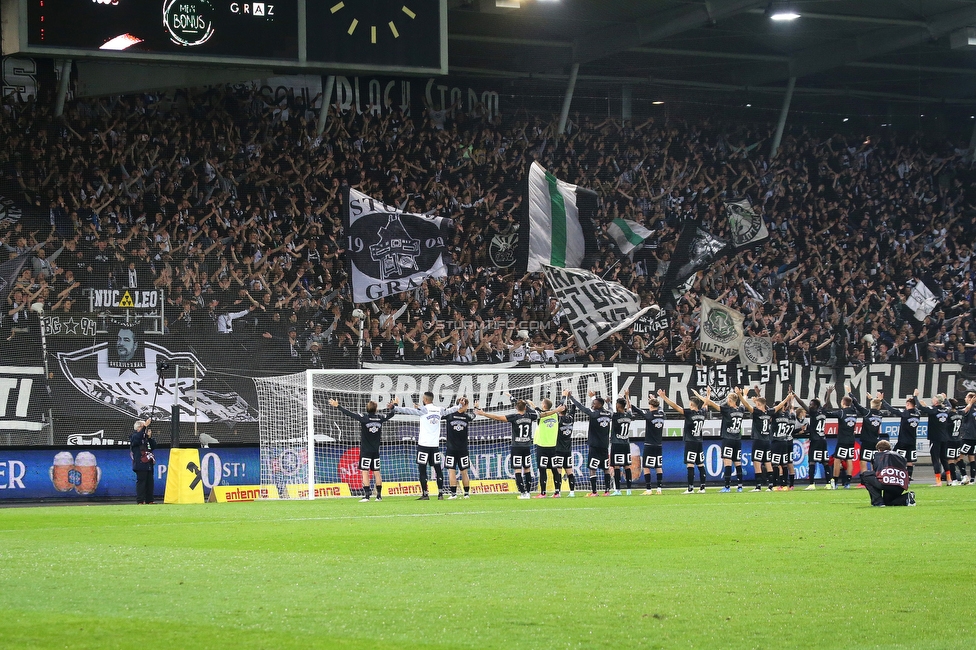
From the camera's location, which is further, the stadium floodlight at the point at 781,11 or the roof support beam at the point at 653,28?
the stadium floodlight at the point at 781,11

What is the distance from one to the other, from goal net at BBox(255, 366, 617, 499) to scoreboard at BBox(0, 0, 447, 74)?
6857 millimetres

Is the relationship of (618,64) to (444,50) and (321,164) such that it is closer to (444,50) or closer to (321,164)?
(321,164)

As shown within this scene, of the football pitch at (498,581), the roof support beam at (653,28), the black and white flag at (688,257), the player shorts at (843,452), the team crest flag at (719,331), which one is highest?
the roof support beam at (653,28)

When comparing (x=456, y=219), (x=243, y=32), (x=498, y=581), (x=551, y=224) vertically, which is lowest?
(x=498, y=581)

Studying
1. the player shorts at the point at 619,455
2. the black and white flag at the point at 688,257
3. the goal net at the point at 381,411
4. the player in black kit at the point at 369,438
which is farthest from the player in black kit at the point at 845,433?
the player in black kit at the point at 369,438

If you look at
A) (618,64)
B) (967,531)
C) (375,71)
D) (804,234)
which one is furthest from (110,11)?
(804,234)

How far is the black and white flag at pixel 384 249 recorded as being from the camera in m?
28.8

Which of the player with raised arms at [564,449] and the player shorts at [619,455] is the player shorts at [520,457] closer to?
the player with raised arms at [564,449]

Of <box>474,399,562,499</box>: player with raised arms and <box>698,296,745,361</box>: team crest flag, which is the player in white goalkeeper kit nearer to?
<box>474,399,562,499</box>: player with raised arms

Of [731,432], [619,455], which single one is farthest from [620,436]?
[731,432]

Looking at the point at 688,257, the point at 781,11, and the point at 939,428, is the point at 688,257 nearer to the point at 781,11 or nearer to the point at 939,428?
the point at 781,11

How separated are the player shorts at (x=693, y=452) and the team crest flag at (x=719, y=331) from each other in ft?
22.5

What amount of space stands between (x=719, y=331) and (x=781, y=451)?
21.7 ft

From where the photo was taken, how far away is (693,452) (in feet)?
78.2
